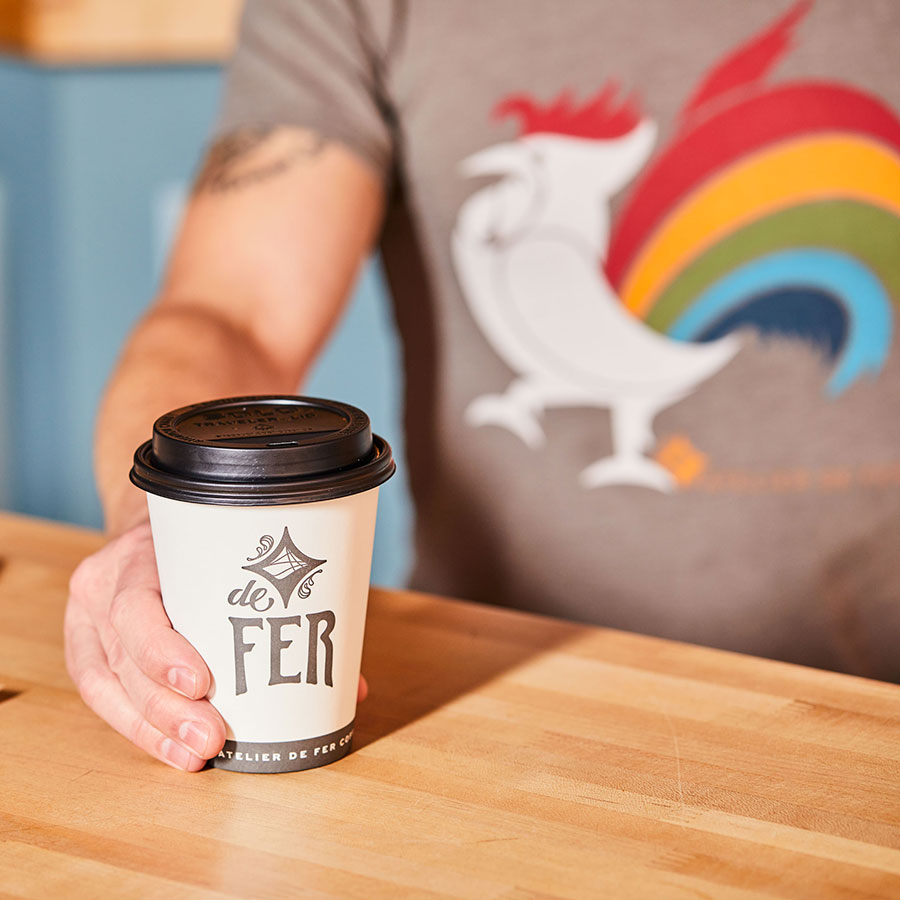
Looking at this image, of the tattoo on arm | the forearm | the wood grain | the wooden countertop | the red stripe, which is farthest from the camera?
the wood grain

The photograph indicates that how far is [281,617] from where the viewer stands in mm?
541

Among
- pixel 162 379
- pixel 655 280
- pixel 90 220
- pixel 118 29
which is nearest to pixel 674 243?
pixel 655 280

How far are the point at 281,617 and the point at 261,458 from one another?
8 centimetres

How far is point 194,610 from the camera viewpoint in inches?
21.7

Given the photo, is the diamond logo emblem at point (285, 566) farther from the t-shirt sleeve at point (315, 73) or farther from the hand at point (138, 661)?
the t-shirt sleeve at point (315, 73)

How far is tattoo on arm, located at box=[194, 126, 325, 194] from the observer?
121 cm

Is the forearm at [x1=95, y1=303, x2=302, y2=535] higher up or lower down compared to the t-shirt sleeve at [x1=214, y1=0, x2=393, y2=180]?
lower down

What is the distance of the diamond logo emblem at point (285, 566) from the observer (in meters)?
0.52

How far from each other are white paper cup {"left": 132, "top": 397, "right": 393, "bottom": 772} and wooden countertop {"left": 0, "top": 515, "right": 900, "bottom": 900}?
28mm

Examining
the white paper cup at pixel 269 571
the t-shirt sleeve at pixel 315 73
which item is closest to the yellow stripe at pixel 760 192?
the t-shirt sleeve at pixel 315 73

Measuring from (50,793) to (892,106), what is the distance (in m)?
1.01

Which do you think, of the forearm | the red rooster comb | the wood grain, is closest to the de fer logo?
the forearm

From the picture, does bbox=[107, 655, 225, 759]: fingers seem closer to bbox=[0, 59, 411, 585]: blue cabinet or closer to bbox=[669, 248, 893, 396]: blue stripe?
bbox=[669, 248, 893, 396]: blue stripe

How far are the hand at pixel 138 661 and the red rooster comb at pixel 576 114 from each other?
0.70 m
